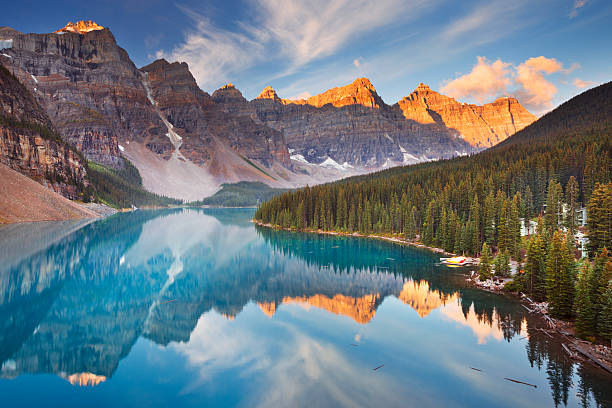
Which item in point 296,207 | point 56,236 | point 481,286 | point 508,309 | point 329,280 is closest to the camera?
point 508,309

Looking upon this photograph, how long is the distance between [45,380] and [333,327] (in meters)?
19.1

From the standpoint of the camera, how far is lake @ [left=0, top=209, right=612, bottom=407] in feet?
62.4

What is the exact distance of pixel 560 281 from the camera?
28500 mm

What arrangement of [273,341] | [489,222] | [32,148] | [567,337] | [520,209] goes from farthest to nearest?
[32,148]
[520,209]
[489,222]
[273,341]
[567,337]

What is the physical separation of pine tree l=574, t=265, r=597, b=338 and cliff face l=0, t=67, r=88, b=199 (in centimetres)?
14277

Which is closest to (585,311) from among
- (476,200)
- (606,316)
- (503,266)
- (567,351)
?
(606,316)

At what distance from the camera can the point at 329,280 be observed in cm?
4744

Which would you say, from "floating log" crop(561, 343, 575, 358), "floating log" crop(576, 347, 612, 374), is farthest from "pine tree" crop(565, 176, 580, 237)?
"floating log" crop(576, 347, 612, 374)

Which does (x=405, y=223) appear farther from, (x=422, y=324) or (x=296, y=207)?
(x=422, y=324)

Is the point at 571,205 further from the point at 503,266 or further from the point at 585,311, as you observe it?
the point at 585,311

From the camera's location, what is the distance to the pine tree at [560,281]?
2800 centimetres

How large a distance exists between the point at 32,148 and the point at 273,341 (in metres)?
141

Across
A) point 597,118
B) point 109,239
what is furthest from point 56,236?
point 597,118

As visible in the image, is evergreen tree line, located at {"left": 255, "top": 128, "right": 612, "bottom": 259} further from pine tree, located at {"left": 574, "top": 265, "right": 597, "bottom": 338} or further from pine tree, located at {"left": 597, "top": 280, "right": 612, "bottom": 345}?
pine tree, located at {"left": 597, "top": 280, "right": 612, "bottom": 345}
